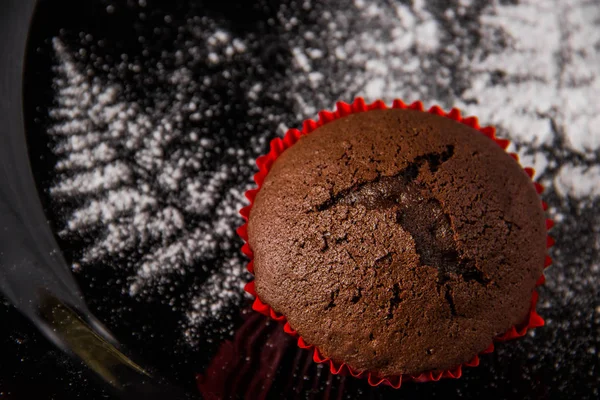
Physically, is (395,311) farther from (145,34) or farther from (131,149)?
(145,34)

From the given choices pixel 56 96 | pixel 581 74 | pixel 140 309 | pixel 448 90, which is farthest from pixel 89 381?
pixel 581 74

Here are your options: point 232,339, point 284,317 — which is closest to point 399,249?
point 284,317

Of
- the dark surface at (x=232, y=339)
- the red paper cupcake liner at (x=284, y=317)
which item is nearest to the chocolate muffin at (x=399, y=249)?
the red paper cupcake liner at (x=284, y=317)

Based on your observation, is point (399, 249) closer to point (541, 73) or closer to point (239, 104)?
point (239, 104)

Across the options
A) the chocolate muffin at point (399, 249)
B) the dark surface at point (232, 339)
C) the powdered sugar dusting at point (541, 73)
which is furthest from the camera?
the powdered sugar dusting at point (541, 73)

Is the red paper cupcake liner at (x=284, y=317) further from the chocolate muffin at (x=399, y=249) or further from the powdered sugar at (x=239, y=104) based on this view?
the powdered sugar at (x=239, y=104)

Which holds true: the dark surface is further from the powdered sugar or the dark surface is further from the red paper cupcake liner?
the red paper cupcake liner

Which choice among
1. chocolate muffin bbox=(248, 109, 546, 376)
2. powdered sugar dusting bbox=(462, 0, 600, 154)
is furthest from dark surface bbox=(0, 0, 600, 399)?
chocolate muffin bbox=(248, 109, 546, 376)
